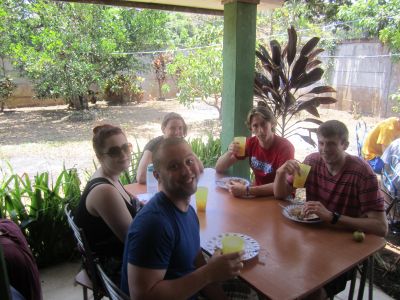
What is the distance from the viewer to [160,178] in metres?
1.25

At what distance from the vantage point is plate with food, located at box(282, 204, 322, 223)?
1.72m

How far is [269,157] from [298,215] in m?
0.76

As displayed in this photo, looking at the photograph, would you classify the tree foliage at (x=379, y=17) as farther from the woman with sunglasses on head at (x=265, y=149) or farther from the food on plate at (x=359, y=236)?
the food on plate at (x=359, y=236)

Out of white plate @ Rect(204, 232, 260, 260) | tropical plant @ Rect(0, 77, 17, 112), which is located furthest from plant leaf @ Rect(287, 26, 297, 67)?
tropical plant @ Rect(0, 77, 17, 112)

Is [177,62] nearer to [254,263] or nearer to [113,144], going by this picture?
[113,144]

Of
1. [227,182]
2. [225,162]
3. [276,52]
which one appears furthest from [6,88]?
[227,182]

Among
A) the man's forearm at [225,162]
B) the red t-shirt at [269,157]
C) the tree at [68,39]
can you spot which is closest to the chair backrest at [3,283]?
the red t-shirt at [269,157]

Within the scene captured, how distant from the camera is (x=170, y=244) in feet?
3.61

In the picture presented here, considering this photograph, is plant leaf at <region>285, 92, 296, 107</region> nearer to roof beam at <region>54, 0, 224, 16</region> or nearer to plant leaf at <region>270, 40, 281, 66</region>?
plant leaf at <region>270, 40, 281, 66</region>

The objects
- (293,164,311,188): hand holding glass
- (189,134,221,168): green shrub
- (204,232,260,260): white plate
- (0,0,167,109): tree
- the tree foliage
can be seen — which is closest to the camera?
(204,232,260,260): white plate

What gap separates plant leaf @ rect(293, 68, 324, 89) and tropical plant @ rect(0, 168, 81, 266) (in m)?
2.69

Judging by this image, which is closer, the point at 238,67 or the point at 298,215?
the point at 298,215

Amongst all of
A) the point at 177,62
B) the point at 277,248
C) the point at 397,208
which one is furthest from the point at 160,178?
the point at 177,62

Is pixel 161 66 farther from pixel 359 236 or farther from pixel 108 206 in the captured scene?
pixel 359 236
